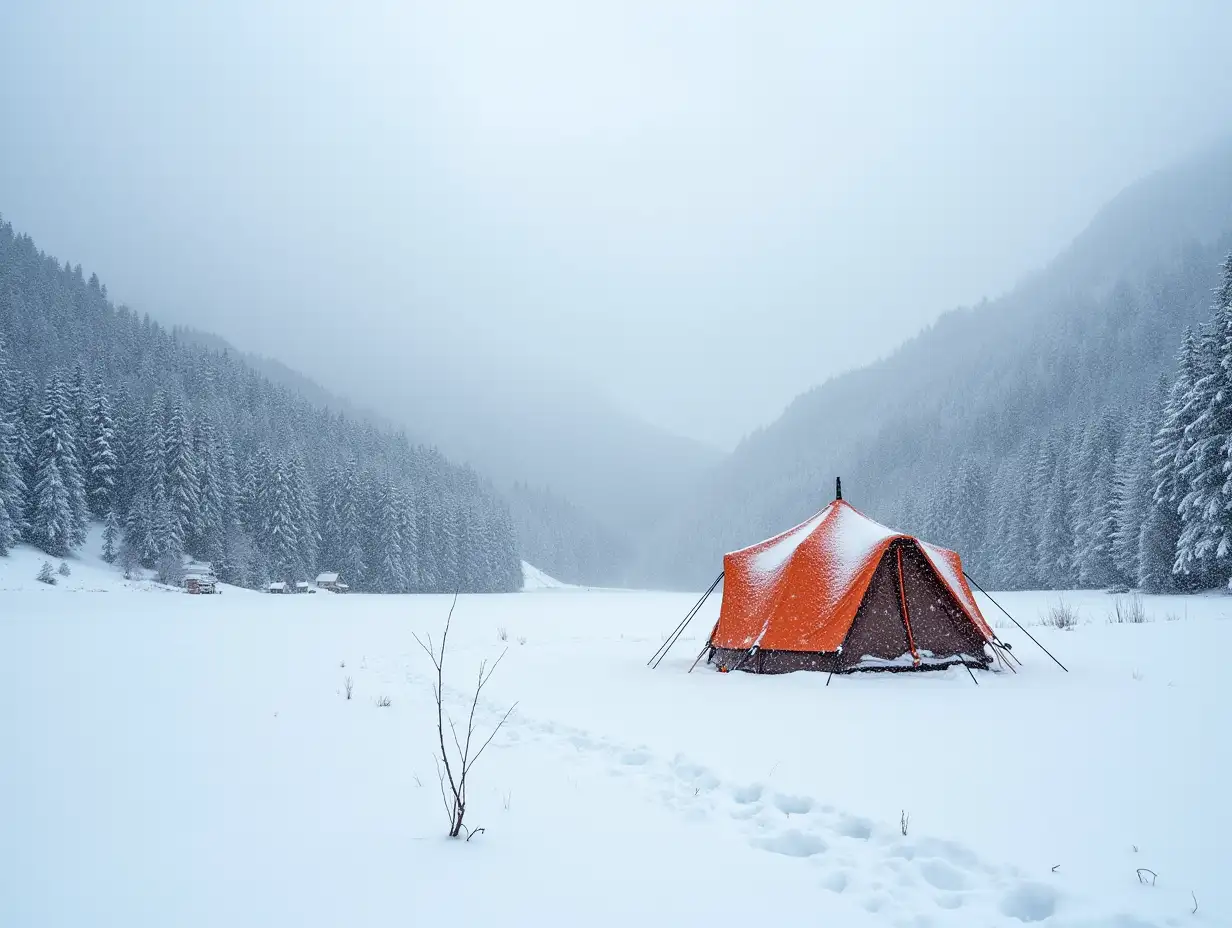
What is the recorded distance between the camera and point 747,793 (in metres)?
5.14

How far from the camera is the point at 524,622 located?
22922 mm

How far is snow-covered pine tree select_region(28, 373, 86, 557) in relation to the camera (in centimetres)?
4119

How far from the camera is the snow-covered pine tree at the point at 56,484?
41.2 m

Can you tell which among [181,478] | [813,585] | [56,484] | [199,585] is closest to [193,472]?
[181,478]

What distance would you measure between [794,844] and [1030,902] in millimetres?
1338

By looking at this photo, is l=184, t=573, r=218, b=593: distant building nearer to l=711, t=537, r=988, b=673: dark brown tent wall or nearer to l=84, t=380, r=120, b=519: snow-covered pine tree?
l=84, t=380, r=120, b=519: snow-covered pine tree

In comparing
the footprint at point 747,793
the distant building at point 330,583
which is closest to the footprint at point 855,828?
the footprint at point 747,793

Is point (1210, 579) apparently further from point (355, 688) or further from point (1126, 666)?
point (355, 688)

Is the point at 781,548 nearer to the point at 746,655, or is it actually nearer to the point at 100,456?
the point at 746,655

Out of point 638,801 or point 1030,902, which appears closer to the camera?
point 1030,902

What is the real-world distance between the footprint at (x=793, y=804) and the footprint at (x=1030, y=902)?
58.3 inches

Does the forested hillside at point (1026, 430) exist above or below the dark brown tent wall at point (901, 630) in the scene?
above

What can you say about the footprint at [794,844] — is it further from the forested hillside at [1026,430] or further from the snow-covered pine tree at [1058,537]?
the snow-covered pine tree at [1058,537]

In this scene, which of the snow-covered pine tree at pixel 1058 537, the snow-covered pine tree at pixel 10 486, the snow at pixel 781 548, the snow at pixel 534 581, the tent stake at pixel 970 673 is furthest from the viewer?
the snow at pixel 534 581
